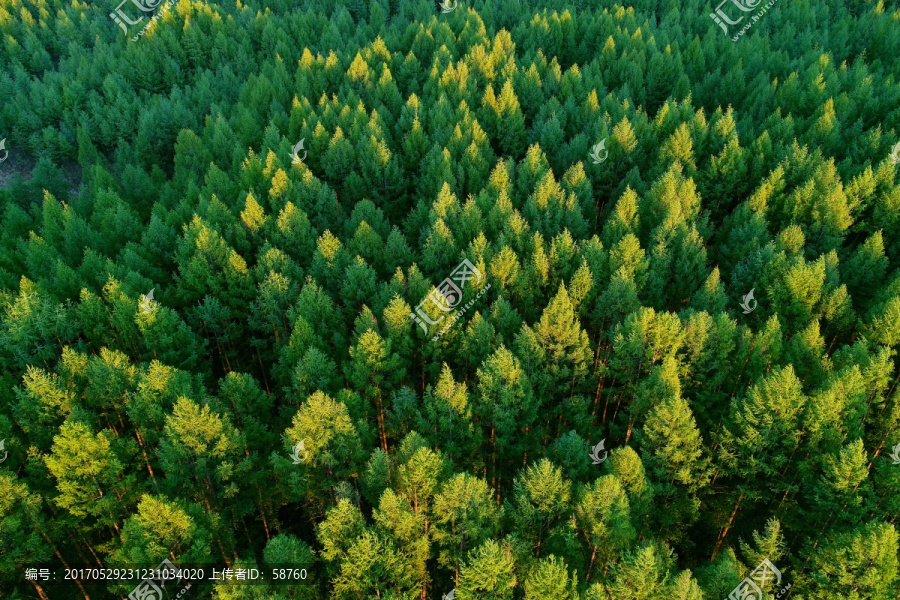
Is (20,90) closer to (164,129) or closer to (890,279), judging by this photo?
(164,129)

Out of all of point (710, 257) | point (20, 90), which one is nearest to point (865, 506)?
point (710, 257)
